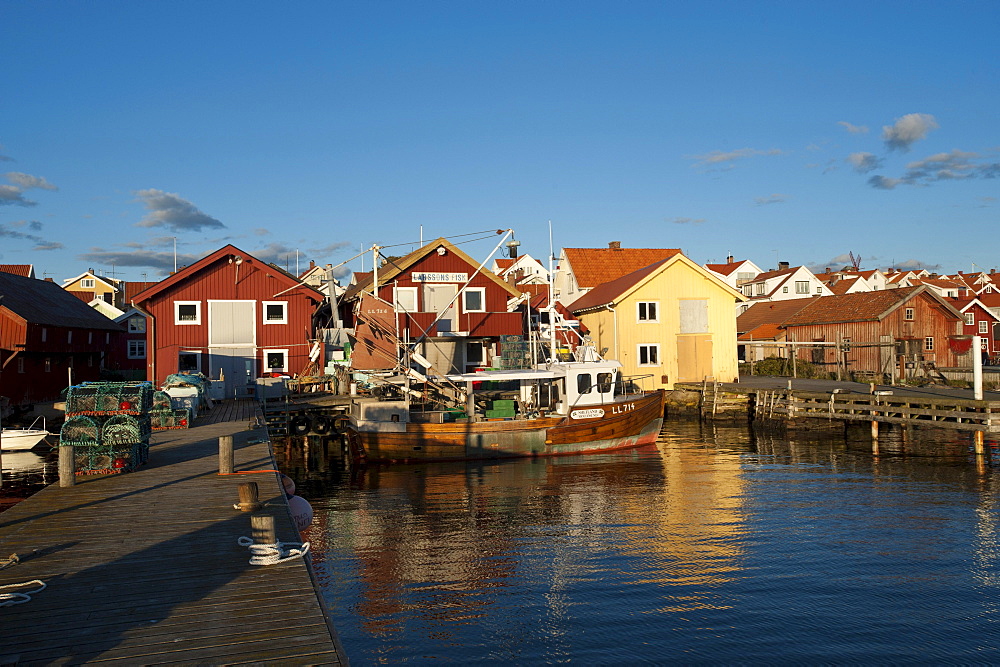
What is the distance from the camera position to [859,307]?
46719mm

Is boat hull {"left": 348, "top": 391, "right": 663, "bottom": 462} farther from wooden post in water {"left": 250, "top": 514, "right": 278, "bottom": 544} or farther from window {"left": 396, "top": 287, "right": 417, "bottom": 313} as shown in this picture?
wooden post in water {"left": 250, "top": 514, "right": 278, "bottom": 544}

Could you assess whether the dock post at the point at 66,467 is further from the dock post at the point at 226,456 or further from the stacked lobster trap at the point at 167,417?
the stacked lobster trap at the point at 167,417

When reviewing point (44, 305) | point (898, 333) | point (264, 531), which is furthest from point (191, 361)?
point (898, 333)

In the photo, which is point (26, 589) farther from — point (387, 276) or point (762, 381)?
point (762, 381)

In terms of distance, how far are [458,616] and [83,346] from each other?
128 feet

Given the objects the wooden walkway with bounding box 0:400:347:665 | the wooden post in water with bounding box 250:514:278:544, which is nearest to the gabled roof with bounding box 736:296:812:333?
the wooden walkway with bounding box 0:400:347:665

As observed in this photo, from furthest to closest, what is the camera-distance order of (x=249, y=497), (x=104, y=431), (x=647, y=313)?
(x=647, y=313) → (x=104, y=431) → (x=249, y=497)

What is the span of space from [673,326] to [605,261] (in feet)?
48.9

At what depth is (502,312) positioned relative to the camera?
37562mm

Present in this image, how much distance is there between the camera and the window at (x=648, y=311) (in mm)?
41219

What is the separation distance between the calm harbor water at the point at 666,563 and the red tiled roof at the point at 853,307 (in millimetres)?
22226

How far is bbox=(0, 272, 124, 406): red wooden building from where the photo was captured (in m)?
34.7

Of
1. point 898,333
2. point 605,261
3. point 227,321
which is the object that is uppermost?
point 605,261

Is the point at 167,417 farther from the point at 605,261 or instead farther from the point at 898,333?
the point at 898,333
